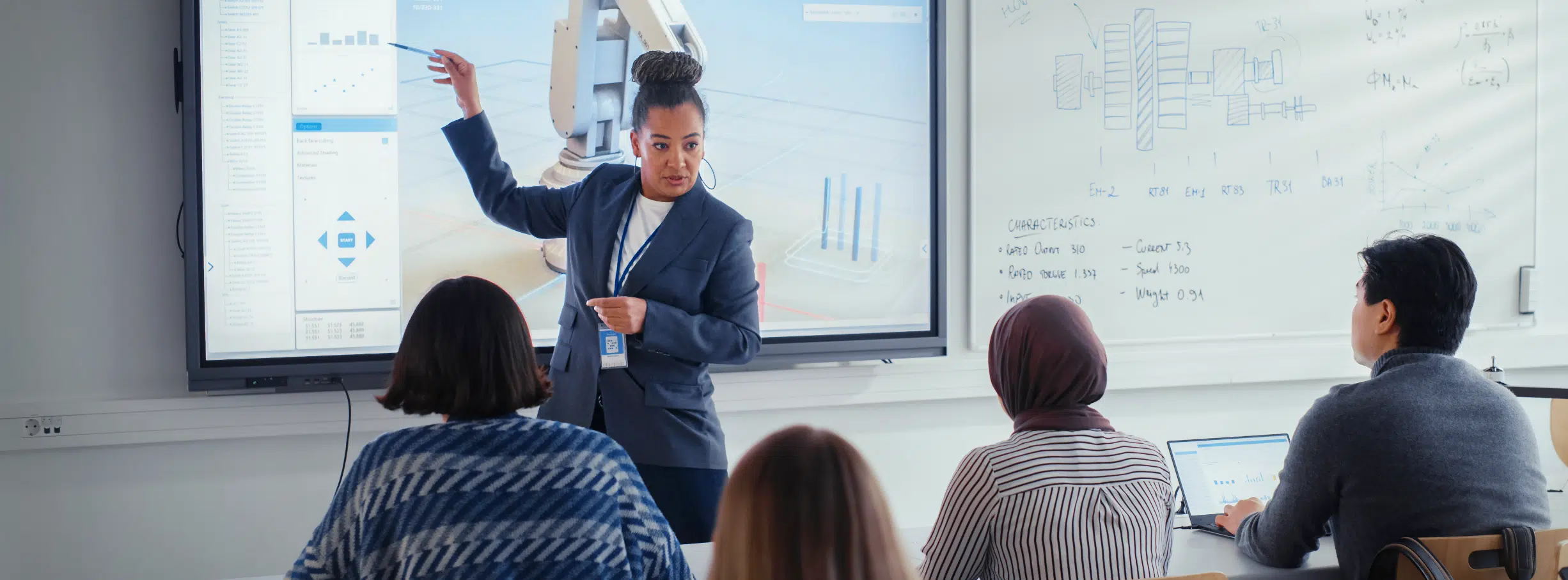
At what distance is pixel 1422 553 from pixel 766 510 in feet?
3.95

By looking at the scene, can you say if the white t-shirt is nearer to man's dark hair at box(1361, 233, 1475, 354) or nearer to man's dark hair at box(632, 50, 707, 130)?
man's dark hair at box(632, 50, 707, 130)

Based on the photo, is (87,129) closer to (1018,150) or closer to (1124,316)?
(1018,150)

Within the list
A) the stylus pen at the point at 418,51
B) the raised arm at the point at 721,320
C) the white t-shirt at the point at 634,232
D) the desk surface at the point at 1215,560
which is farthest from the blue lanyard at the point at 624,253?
the stylus pen at the point at 418,51

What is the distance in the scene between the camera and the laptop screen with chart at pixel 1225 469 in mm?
2508

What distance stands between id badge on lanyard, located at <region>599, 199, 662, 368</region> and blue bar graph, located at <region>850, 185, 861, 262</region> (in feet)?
3.15

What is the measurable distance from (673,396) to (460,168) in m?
0.97

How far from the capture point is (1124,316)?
3514 millimetres

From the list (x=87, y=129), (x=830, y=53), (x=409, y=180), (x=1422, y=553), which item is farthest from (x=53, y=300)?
(x=1422, y=553)

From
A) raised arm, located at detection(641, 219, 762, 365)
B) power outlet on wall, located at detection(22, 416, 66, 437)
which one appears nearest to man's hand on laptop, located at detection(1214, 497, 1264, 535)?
raised arm, located at detection(641, 219, 762, 365)

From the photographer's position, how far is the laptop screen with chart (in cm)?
251

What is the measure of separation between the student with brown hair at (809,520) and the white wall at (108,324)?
2.11m

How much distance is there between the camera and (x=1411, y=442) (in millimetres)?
1782

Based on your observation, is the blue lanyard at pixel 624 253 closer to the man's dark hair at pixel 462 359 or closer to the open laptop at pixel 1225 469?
the man's dark hair at pixel 462 359

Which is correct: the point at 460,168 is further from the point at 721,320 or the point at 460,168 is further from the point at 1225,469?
the point at 1225,469
